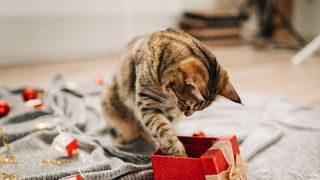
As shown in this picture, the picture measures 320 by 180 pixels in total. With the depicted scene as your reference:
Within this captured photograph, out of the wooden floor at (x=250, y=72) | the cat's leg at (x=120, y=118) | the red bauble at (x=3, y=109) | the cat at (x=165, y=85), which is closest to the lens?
the cat at (x=165, y=85)

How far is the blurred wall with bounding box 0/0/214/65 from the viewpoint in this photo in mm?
3018

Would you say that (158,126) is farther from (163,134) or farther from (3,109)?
(3,109)

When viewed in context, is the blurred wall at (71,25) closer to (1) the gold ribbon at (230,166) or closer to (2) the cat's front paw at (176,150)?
(2) the cat's front paw at (176,150)

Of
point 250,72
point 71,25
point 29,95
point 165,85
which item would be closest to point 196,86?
point 165,85

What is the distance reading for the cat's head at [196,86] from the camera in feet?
3.10

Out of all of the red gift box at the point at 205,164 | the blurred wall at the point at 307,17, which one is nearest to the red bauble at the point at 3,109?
the red gift box at the point at 205,164

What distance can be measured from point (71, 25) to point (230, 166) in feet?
8.73

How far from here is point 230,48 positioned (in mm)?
3752

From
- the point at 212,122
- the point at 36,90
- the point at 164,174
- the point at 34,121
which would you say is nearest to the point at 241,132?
the point at 212,122

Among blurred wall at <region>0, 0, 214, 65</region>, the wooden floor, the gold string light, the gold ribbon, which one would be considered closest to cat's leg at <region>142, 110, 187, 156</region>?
the gold ribbon

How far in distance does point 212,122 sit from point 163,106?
56cm

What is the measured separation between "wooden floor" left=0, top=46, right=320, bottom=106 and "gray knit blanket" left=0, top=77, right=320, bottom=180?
0.94 ft

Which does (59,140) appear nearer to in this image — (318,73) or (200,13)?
(318,73)

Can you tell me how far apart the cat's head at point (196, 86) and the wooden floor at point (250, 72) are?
1052 millimetres
